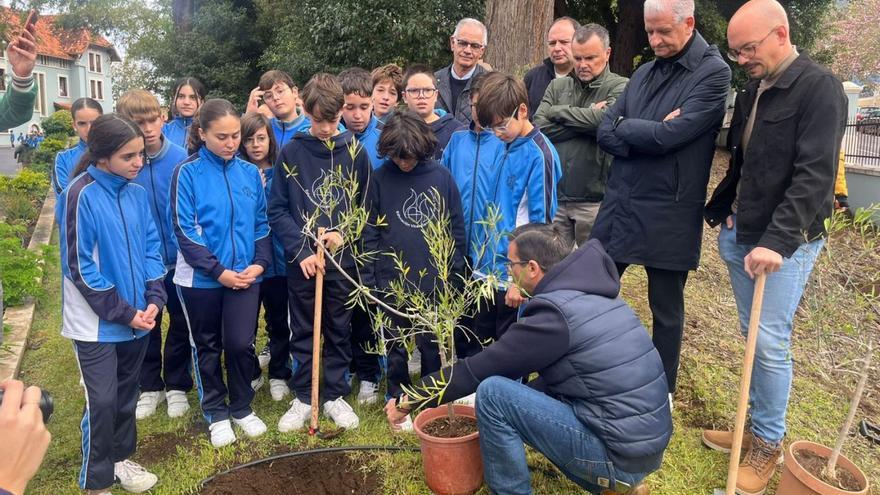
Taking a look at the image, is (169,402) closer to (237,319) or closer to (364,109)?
(237,319)

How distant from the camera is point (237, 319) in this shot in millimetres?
3766

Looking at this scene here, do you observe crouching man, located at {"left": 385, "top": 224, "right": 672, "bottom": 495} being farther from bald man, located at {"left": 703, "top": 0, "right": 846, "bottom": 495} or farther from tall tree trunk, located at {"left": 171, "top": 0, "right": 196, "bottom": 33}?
tall tree trunk, located at {"left": 171, "top": 0, "right": 196, "bottom": 33}

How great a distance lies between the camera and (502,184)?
3.83 meters

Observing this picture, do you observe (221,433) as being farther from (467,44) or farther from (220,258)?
(467,44)

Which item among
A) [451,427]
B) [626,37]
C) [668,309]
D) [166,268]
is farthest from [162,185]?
[626,37]

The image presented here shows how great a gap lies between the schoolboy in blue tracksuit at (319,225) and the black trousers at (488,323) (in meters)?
0.82

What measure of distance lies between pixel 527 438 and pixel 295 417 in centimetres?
171

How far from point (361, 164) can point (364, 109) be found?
0.69m

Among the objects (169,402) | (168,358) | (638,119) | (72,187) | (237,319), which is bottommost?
(169,402)

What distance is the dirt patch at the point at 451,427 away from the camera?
321 cm

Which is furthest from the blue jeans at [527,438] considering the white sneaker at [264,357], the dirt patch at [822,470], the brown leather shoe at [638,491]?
the white sneaker at [264,357]

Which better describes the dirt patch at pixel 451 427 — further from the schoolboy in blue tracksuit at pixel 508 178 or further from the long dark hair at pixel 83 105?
the long dark hair at pixel 83 105

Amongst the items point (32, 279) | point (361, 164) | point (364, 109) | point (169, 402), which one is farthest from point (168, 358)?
point (32, 279)

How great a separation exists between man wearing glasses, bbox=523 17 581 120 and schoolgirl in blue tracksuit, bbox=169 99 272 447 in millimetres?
2498
